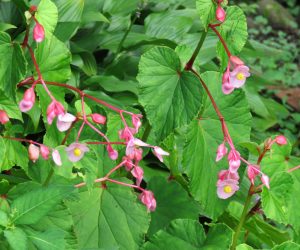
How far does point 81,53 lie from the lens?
2.87 meters

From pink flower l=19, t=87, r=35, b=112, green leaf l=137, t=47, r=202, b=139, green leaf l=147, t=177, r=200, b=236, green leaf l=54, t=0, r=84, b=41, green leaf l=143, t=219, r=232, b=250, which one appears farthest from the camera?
green leaf l=54, t=0, r=84, b=41

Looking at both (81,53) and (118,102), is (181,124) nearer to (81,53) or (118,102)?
(118,102)

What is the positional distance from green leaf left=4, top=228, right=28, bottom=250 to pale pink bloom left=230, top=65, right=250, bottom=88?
598 mm

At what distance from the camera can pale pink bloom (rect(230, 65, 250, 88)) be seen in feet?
4.54

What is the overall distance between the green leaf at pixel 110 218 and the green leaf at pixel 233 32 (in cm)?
48

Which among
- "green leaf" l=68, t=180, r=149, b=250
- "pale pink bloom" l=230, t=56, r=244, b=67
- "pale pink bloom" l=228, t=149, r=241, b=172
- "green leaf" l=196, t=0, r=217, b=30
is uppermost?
"green leaf" l=196, t=0, r=217, b=30

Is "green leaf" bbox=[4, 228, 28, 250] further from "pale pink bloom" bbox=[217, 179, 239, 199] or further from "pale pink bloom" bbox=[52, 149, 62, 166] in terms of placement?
"pale pink bloom" bbox=[217, 179, 239, 199]

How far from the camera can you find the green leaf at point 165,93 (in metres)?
1.50

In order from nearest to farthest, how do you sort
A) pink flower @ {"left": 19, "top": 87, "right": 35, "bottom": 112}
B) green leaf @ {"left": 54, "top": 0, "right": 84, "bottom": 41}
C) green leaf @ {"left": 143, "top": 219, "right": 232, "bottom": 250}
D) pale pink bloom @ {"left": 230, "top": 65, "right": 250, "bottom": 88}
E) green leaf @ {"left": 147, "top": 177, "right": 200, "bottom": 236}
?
pink flower @ {"left": 19, "top": 87, "right": 35, "bottom": 112} → pale pink bloom @ {"left": 230, "top": 65, "right": 250, "bottom": 88} → green leaf @ {"left": 143, "top": 219, "right": 232, "bottom": 250} → green leaf @ {"left": 147, "top": 177, "right": 200, "bottom": 236} → green leaf @ {"left": 54, "top": 0, "right": 84, "bottom": 41}

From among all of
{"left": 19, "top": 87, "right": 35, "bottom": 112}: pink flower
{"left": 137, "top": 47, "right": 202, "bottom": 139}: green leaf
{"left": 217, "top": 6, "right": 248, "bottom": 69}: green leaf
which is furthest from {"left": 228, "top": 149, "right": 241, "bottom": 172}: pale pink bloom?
{"left": 19, "top": 87, "right": 35, "bottom": 112}: pink flower

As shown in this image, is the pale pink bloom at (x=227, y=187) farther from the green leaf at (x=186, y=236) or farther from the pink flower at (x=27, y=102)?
the pink flower at (x=27, y=102)

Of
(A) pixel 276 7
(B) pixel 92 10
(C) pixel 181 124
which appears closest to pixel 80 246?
(C) pixel 181 124

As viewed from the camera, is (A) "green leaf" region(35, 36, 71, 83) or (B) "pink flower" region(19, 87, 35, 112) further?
(A) "green leaf" region(35, 36, 71, 83)

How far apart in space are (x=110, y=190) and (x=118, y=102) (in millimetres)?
952
